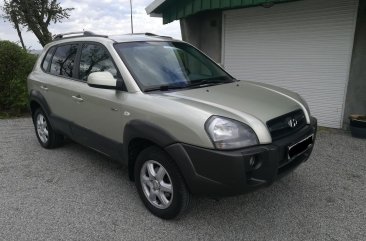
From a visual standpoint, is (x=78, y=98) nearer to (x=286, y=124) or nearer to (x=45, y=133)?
(x=45, y=133)

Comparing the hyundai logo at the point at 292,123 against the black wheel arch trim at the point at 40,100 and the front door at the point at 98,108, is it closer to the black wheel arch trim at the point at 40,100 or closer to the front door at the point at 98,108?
the front door at the point at 98,108

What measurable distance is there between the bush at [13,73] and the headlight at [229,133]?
7.01m

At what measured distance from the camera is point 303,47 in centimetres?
686

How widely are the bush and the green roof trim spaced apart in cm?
362

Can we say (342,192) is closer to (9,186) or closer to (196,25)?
(9,186)

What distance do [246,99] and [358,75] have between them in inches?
165

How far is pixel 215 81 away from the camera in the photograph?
3.89 metres

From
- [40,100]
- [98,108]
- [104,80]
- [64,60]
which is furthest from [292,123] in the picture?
[40,100]

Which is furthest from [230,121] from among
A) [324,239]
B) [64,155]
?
[64,155]

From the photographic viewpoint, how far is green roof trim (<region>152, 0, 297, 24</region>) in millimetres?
6852

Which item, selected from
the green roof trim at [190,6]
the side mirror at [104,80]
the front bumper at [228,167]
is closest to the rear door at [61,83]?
the side mirror at [104,80]

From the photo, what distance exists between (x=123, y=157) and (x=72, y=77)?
149cm

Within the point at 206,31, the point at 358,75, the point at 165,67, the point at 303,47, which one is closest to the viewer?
the point at 165,67

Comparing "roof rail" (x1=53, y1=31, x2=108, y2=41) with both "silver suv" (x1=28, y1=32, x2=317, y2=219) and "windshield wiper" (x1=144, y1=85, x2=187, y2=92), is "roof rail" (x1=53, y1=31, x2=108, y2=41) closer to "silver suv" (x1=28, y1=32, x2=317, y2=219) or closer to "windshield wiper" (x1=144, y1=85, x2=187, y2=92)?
"silver suv" (x1=28, y1=32, x2=317, y2=219)
